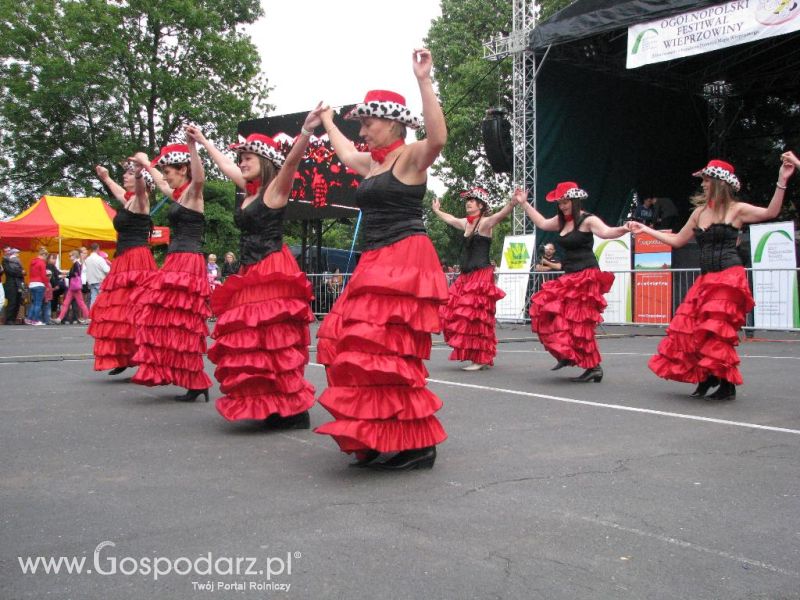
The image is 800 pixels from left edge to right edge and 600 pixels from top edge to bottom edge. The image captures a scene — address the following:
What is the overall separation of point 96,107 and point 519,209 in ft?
80.4

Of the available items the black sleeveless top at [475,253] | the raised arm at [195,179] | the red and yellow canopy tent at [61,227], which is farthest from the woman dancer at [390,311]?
the red and yellow canopy tent at [61,227]

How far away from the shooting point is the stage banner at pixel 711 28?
13.9m

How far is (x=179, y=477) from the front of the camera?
4191 mm

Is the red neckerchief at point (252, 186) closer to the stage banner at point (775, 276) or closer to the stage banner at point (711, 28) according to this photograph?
the stage banner at point (711, 28)

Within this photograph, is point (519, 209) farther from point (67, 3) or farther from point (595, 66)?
point (67, 3)

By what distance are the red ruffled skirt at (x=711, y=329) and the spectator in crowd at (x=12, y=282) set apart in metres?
17.4

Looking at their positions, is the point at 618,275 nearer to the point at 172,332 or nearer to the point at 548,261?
the point at 548,261

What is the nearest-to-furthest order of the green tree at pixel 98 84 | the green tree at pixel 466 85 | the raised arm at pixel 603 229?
the raised arm at pixel 603 229, the green tree at pixel 98 84, the green tree at pixel 466 85

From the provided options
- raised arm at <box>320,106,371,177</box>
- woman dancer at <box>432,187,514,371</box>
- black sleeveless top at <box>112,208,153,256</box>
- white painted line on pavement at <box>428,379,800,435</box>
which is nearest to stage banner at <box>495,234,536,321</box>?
woman dancer at <box>432,187,514,371</box>

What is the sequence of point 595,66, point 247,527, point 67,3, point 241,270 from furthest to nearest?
1. point 67,3
2. point 595,66
3. point 241,270
4. point 247,527

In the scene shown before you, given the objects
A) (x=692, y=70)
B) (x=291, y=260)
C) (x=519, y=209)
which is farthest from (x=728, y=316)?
(x=692, y=70)

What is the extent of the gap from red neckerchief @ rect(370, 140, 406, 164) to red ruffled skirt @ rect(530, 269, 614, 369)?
4.29 metres

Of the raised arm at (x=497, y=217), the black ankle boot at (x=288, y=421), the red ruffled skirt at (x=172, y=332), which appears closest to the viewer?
the black ankle boot at (x=288, y=421)

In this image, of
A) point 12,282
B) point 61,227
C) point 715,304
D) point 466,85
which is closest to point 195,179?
point 715,304
